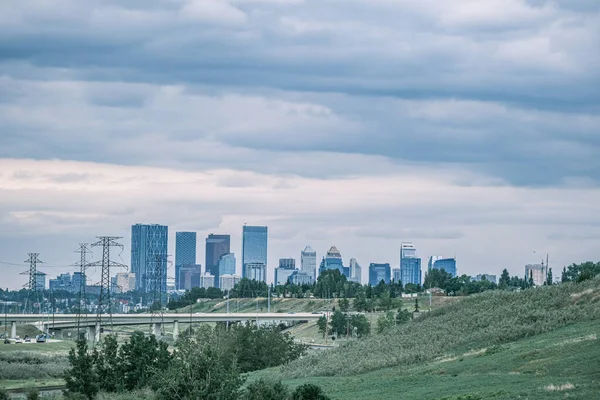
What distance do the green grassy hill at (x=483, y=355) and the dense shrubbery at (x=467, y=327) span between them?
0.53 feet

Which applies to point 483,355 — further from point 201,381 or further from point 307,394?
point 201,381

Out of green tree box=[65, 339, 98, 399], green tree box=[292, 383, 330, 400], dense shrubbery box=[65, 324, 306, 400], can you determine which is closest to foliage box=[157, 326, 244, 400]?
dense shrubbery box=[65, 324, 306, 400]

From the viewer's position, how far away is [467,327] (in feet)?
387

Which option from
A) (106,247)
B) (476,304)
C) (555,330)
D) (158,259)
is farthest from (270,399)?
(158,259)

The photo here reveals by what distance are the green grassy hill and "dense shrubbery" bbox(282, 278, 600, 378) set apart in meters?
0.16

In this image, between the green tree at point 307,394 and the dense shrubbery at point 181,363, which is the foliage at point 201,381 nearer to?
the dense shrubbery at point 181,363

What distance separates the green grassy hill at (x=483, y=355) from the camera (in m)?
64.8

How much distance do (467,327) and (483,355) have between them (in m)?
30.0

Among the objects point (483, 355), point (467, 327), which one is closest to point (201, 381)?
point (483, 355)

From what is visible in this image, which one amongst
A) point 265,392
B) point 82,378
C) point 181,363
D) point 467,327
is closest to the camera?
point 265,392

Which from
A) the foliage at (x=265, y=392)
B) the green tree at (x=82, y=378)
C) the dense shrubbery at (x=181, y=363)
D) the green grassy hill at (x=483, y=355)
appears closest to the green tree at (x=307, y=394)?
the foliage at (x=265, y=392)

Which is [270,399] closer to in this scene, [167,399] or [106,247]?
[167,399]

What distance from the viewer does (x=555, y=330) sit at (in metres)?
96.6

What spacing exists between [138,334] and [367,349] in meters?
35.5
